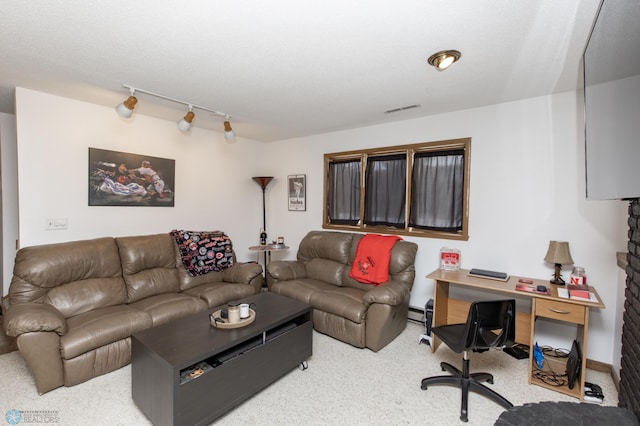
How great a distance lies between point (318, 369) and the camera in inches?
98.0

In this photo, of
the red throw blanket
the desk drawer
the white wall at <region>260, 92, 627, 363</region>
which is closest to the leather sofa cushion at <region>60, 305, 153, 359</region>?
the red throw blanket

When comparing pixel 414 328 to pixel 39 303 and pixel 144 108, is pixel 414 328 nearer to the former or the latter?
pixel 39 303

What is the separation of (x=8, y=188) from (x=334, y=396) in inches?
172

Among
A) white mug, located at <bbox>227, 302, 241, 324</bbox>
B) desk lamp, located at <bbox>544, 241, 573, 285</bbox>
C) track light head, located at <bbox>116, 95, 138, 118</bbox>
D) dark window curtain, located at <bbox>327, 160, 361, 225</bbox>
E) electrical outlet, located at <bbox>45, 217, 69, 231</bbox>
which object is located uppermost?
track light head, located at <bbox>116, 95, 138, 118</bbox>

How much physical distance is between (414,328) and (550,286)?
1.41 metres

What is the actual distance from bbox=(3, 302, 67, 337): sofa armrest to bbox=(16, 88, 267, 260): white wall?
95 cm

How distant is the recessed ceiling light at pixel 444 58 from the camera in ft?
6.34

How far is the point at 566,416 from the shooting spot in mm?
1271

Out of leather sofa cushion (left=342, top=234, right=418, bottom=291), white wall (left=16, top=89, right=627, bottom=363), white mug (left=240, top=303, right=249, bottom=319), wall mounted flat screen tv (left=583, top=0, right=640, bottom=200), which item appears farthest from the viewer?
leather sofa cushion (left=342, top=234, right=418, bottom=291)

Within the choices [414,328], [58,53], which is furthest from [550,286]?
[58,53]

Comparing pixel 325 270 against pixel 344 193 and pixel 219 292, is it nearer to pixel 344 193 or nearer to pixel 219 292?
pixel 344 193

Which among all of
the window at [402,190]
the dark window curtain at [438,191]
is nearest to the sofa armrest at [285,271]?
the window at [402,190]

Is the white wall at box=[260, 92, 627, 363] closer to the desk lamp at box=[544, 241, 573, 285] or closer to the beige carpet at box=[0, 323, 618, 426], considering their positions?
the desk lamp at box=[544, 241, 573, 285]

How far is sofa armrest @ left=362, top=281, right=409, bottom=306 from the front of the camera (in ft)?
9.02
